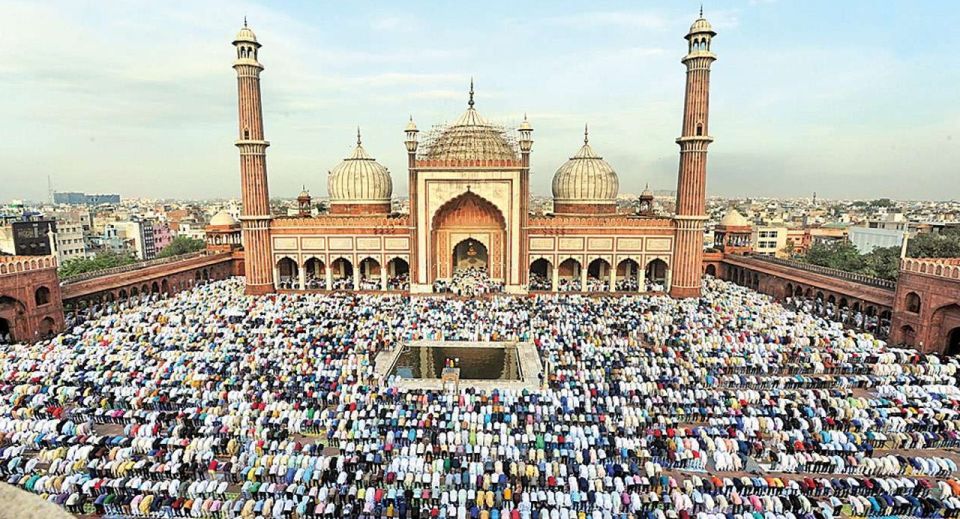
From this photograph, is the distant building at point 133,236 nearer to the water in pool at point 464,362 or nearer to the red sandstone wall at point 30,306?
the red sandstone wall at point 30,306

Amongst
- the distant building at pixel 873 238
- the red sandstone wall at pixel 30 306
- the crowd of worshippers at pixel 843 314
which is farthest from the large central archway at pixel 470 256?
the distant building at pixel 873 238

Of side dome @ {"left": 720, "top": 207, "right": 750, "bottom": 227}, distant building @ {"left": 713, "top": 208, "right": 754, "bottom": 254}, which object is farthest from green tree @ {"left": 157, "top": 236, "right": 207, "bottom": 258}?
side dome @ {"left": 720, "top": 207, "right": 750, "bottom": 227}

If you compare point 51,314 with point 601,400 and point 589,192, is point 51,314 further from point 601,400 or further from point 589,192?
point 589,192

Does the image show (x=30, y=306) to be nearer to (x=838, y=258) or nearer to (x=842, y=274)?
(x=842, y=274)

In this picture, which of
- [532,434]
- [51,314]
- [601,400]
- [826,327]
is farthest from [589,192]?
[51,314]

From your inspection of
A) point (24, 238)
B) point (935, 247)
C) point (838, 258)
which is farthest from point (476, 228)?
point (24, 238)

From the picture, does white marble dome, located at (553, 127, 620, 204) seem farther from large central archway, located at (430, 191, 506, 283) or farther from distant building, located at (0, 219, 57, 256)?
distant building, located at (0, 219, 57, 256)
